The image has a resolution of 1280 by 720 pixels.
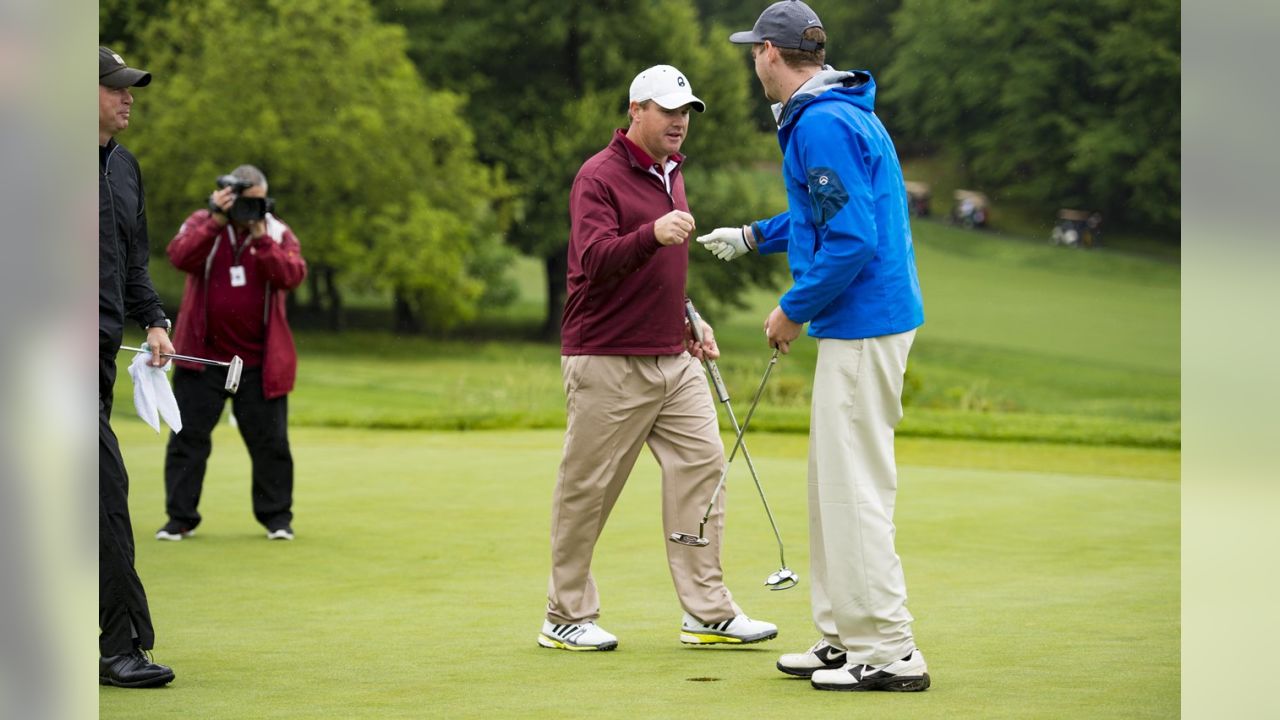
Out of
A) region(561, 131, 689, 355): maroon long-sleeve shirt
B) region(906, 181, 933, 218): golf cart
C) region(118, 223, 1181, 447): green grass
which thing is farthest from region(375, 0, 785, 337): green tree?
region(561, 131, 689, 355): maroon long-sleeve shirt

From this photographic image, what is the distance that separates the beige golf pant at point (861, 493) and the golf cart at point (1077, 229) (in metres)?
28.6

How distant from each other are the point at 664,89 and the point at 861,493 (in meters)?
1.48

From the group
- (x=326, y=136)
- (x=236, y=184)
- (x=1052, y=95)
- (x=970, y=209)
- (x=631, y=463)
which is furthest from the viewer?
(x=970, y=209)

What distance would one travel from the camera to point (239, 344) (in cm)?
821

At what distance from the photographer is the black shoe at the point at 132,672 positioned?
4.68 meters

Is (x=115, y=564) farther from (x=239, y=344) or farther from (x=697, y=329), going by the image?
(x=239, y=344)

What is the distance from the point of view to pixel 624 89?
89.2 ft

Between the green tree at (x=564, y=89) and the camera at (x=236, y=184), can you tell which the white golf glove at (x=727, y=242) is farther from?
the green tree at (x=564, y=89)

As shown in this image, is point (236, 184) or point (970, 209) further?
point (970, 209)

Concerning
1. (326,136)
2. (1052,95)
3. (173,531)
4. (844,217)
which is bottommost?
(173,531)

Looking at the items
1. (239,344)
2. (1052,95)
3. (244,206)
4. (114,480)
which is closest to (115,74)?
(114,480)

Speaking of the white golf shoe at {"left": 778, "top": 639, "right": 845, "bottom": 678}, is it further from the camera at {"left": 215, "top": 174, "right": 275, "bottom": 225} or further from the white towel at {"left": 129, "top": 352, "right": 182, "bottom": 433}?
the camera at {"left": 215, "top": 174, "right": 275, "bottom": 225}

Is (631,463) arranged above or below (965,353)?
above
